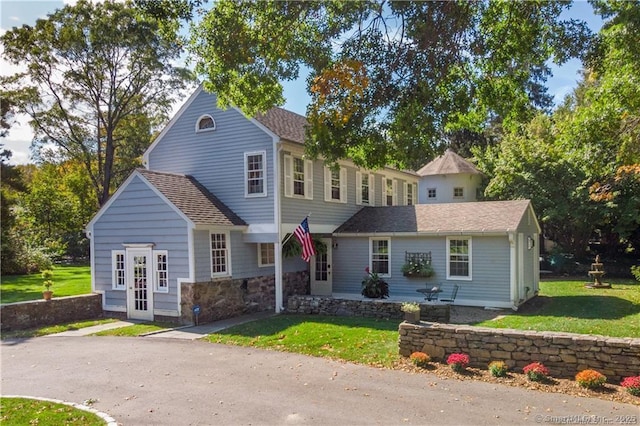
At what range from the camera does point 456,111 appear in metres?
10.7

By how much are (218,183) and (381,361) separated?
10082 millimetres

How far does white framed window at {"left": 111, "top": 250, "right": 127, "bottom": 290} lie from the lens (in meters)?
16.0

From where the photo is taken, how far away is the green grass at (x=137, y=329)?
43.4ft

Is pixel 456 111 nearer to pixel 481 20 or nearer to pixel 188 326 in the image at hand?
pixel 481 20

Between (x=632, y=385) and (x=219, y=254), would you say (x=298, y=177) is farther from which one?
(x=632, y=385)

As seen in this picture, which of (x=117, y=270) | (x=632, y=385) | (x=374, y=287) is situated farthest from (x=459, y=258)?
(x=117, y=270)

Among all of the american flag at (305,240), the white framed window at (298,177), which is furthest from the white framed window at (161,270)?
the white framed window at (298,177)

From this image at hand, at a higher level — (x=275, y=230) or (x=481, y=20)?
(x=481, y=20)

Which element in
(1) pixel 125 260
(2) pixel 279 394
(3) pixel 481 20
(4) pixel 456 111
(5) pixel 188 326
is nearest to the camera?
(2) pixel 279 394

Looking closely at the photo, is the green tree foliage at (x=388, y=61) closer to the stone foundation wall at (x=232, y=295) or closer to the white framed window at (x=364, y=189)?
the stone foundation wall at (x=232, y=295)

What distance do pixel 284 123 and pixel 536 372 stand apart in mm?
13244

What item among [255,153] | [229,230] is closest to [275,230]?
[229,230]

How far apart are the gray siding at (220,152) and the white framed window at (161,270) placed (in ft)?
10.5

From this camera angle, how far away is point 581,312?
1463 centimetres
